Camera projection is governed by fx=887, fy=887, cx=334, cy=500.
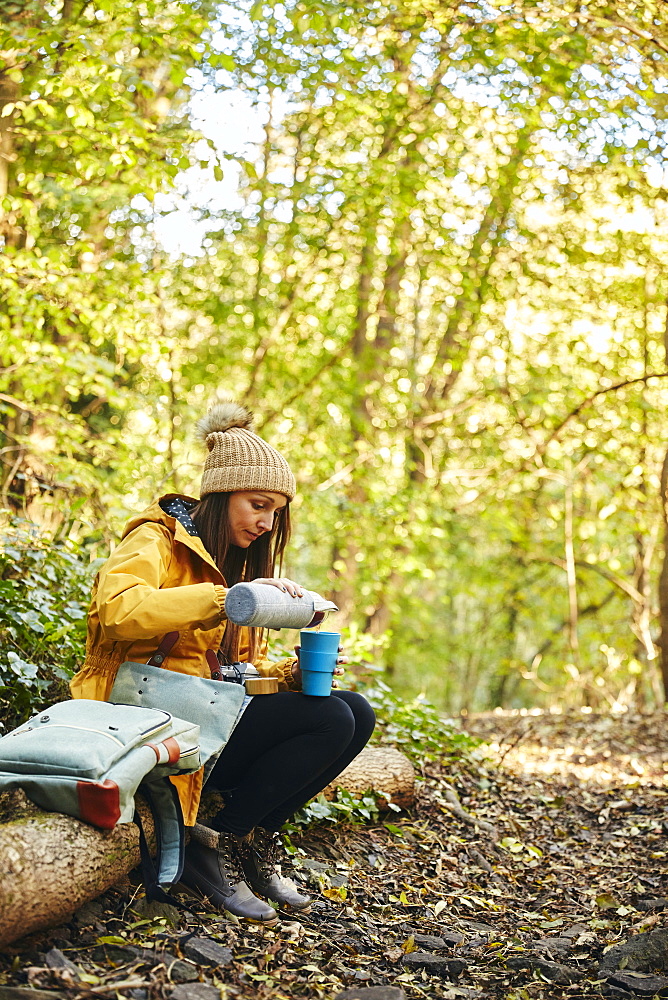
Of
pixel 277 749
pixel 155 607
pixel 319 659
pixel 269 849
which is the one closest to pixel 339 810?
pixel 269 849

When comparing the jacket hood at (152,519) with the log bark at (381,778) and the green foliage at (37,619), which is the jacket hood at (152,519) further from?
the log bark at (381,778)

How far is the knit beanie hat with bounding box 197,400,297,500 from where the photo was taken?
124 inches

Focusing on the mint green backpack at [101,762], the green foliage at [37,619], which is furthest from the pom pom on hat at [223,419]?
the mint green backpack at [101,762]

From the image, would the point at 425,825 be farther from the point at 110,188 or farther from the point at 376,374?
the point at 376,374

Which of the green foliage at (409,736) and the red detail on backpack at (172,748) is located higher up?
the red detail on backpack at (172,748)

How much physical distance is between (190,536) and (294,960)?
1.35 meters

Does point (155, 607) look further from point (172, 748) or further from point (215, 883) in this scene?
point (215, 883)

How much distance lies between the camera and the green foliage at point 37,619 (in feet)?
11.6

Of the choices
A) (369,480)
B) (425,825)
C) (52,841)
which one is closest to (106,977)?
(52,841)

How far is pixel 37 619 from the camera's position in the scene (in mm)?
3805

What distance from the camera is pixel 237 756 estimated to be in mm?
3049

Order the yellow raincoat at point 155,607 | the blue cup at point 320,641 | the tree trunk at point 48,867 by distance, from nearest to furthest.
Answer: the tree trunk at point 48,867 → the yellow raincoat at point 155,607 → the blue cup at point 320,641

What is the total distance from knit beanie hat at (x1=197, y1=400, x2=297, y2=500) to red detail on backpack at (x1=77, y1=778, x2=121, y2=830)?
1169 mm

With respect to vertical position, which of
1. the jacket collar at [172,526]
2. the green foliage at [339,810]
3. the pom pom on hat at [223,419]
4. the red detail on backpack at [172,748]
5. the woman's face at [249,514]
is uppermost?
the pom pom on hat at [223,419]
